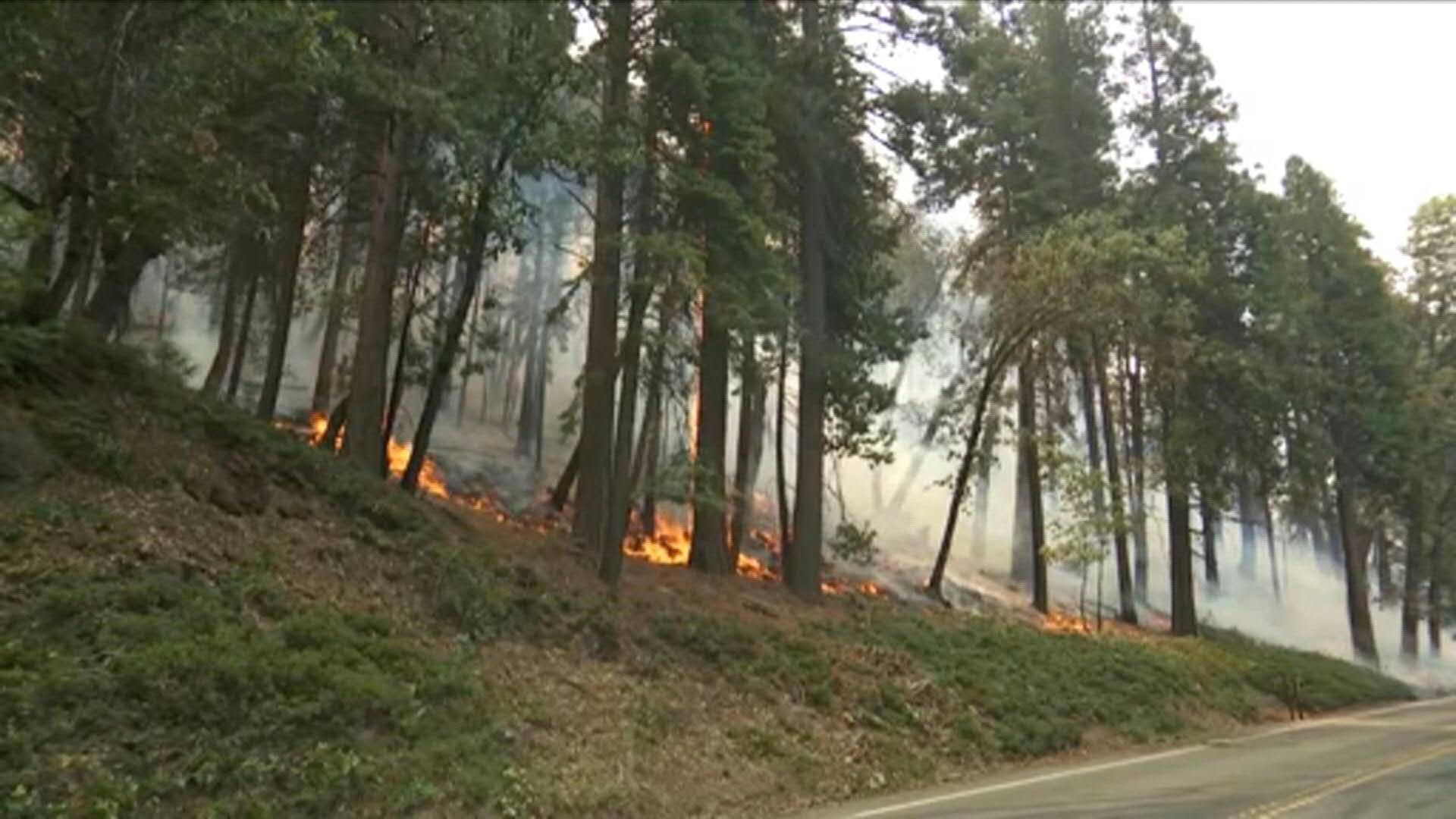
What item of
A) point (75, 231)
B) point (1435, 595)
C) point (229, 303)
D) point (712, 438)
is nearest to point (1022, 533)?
point (1435, 595)

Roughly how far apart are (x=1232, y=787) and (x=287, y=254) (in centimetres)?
1629

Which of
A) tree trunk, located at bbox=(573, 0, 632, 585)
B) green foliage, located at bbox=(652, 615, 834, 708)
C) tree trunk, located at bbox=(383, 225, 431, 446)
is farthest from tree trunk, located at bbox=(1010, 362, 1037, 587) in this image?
tree trunk, located at bbox=(383, 225, 431, 446)

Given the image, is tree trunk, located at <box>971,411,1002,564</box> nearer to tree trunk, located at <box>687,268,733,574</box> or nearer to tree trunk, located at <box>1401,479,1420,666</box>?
tree trunk, located at <box>687,268,733,574</box>

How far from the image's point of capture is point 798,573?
19.5 metres

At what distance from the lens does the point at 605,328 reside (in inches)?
637

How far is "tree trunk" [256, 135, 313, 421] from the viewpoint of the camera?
52.6ft

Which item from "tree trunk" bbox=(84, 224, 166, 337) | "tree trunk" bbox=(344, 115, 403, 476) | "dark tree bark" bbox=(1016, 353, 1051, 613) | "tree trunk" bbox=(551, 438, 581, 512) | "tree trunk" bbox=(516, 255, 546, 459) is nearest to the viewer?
"tree trunk" bbox=(84, 224, 166, 337)

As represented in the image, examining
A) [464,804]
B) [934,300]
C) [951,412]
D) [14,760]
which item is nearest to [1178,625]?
[951,412]

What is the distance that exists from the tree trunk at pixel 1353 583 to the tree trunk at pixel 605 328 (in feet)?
90.3

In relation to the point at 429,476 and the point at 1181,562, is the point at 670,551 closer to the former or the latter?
the point at 429,476

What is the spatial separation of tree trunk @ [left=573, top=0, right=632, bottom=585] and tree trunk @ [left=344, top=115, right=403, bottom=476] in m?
2.98

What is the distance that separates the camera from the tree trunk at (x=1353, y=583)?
33406mm

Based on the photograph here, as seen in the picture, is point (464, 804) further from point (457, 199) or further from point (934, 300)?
point (934, 300)

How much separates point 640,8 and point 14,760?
1244 centimetres
